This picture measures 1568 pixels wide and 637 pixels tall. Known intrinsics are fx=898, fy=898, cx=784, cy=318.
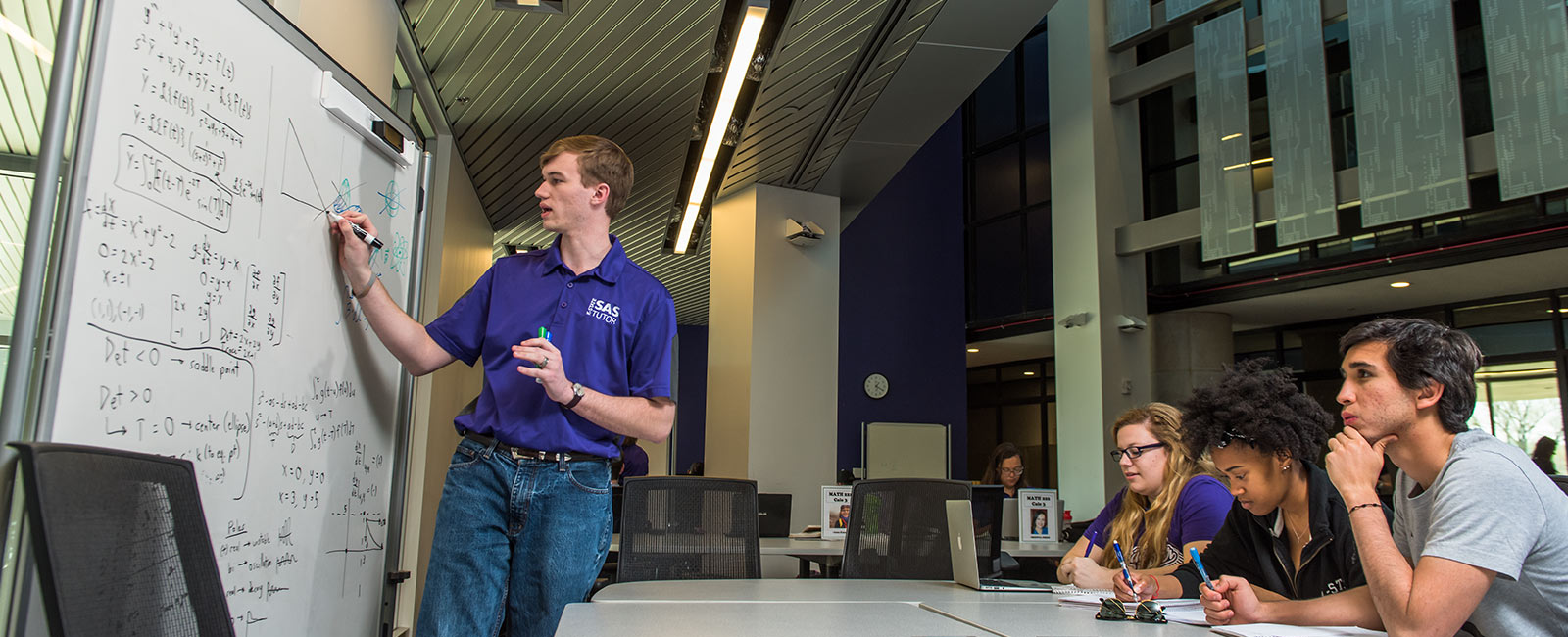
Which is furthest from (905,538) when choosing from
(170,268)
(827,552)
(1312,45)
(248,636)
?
(1312,45)

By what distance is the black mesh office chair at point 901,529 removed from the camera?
124 inches

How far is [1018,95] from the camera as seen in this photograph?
12.6 meters

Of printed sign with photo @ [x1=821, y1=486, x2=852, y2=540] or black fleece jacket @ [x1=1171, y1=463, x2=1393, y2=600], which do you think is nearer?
black fleece jacket @ [x1=1171, y1=463, x2=1393, y2=600]

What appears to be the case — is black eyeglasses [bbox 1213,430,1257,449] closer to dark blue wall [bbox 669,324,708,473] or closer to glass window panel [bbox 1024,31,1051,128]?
glass window panel [bbox 1024,31,1051,128]

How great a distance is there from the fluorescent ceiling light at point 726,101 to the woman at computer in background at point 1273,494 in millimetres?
2690

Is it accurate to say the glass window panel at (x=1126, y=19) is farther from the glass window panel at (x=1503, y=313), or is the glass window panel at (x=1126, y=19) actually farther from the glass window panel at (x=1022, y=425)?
the glass window panel at (x=1022, y=425)

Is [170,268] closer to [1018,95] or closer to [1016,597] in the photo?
[1016,597]

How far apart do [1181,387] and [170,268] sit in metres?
10.9

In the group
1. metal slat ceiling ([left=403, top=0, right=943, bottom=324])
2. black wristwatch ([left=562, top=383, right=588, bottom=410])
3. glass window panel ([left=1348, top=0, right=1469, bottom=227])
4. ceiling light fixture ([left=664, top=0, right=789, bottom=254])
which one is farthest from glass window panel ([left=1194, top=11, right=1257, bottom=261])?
black wristwatch ([left=562, top=383, right=588, bottom=410])

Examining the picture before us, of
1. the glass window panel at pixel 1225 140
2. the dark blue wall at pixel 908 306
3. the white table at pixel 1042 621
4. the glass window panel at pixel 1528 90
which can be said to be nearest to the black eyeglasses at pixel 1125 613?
the white table at pixel 1042 621

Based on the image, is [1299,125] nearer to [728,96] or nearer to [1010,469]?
[1010,469]

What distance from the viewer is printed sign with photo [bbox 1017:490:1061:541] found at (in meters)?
5.18

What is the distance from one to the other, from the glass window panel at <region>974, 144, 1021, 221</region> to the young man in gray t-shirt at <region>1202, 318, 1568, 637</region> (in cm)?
1100

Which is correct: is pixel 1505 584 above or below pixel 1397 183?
below
